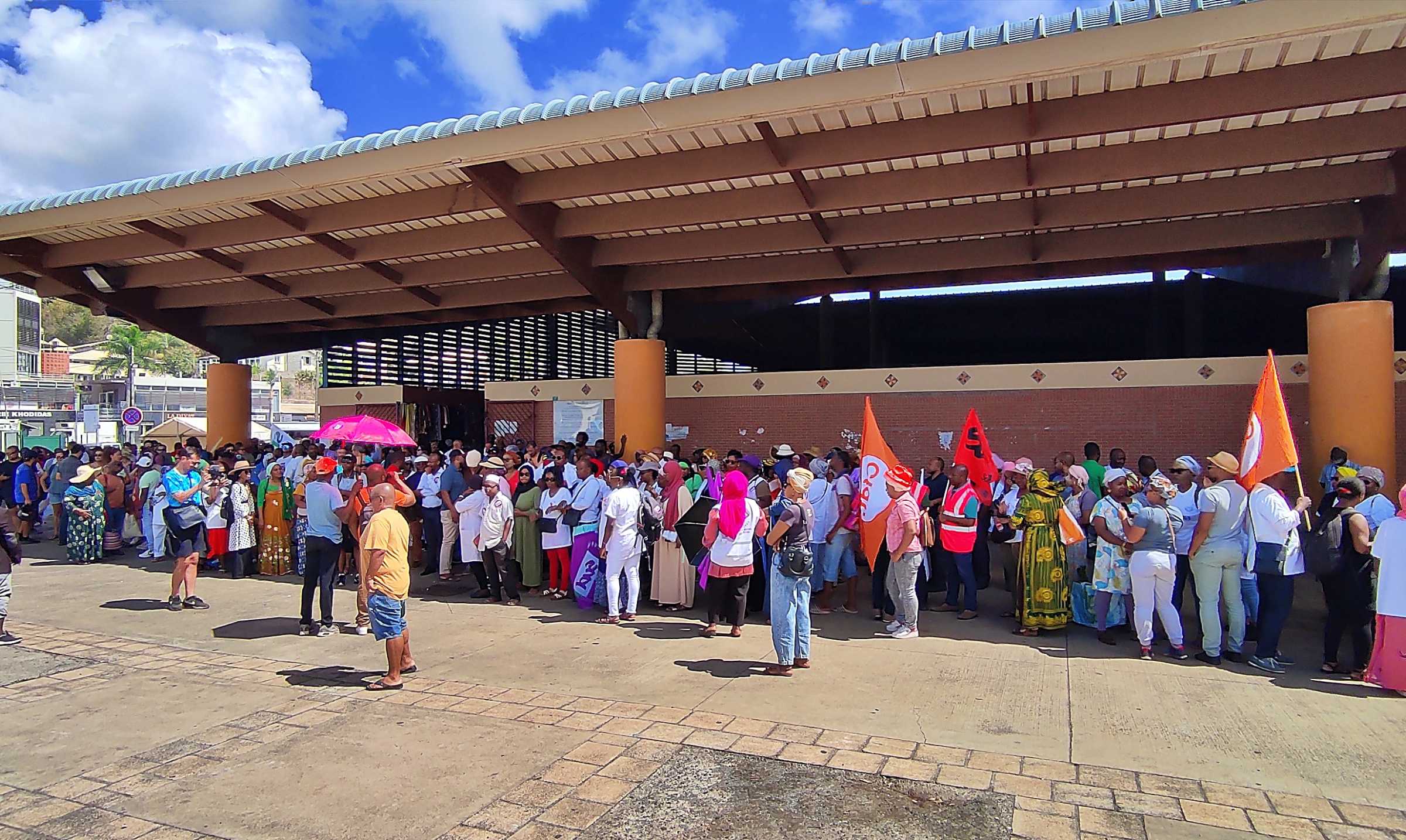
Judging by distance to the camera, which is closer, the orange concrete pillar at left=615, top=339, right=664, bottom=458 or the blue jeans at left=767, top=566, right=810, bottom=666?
the blue jeans at left=767, top=566, right=810, bottom=666

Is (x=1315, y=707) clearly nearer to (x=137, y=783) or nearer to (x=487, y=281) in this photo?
(x=137, y=783)

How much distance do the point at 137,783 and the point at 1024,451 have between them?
1187 centimetres

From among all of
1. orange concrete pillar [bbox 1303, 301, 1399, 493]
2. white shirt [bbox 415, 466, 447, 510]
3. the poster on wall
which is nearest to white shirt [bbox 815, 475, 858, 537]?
white shirt [bbox 415, 466, 447, 510]

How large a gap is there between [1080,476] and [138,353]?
8869 cm

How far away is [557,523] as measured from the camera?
9797 mm

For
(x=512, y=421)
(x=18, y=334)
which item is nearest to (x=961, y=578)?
(x=512, y=421)

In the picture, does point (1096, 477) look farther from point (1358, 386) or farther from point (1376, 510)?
point (1376, 510)

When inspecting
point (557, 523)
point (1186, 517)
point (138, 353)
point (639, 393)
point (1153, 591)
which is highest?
point (138, 353)

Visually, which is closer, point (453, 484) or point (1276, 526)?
point (1276, 526)

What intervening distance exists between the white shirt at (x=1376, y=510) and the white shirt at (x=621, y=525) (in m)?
6.17

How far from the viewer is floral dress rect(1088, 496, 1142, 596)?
24.1 ft

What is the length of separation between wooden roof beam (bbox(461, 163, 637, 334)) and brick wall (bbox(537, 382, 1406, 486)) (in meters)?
2.85

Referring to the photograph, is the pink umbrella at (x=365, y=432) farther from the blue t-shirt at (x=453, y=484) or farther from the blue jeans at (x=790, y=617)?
the blue jeans at (x=790, y=617)

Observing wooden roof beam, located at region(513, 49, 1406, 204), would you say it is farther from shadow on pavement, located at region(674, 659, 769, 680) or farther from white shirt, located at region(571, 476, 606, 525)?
shadow on pavement, located at region(674, 659, 769, 680)
